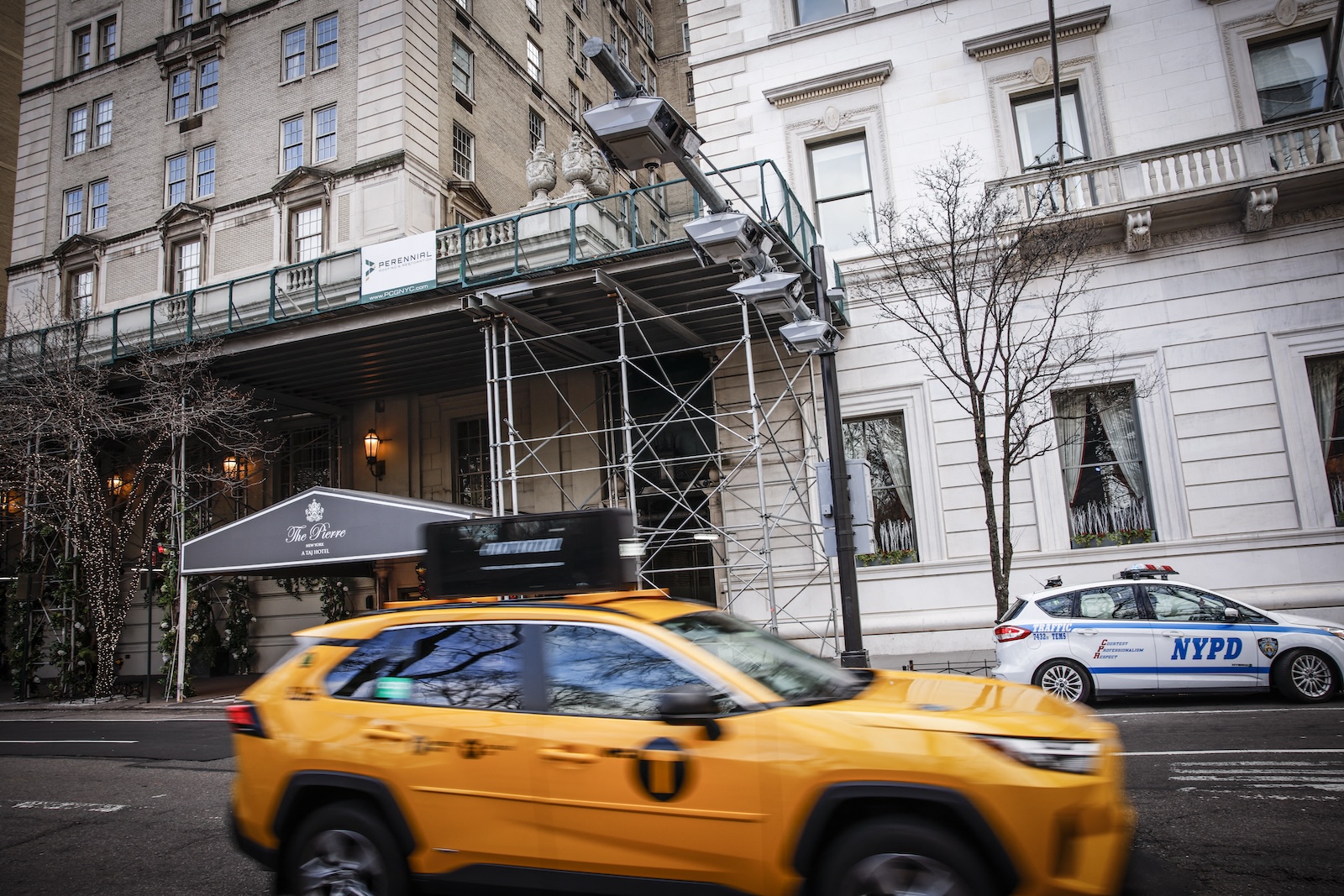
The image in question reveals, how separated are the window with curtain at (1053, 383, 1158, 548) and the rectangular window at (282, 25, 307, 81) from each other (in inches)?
831

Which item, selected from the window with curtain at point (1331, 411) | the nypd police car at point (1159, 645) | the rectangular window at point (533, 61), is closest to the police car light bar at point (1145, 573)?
the nypd police car at point (1159, 645)

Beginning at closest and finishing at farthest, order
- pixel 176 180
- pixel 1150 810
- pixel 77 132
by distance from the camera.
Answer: pixel 1150 810 → pixel 176 180 → pixel 77 132

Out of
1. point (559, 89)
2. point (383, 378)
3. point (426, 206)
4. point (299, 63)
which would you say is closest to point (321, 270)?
point (383, 378)

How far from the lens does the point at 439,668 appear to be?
13.9 feet

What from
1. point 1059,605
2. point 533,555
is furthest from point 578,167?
point 533,555

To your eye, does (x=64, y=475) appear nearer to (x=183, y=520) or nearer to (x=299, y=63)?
(x=183, y=520)

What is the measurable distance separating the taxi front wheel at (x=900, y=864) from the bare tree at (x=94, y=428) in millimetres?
16739

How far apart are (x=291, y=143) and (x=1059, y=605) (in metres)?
22.0

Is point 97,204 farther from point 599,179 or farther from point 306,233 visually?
point 599,179

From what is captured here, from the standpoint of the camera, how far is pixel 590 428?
1855 centimetres

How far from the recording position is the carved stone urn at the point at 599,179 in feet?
57.5

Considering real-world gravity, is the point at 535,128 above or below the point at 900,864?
above

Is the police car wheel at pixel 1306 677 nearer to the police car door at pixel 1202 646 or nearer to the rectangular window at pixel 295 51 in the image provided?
the police car door at pixel 1202 646

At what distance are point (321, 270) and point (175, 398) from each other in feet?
12.9
